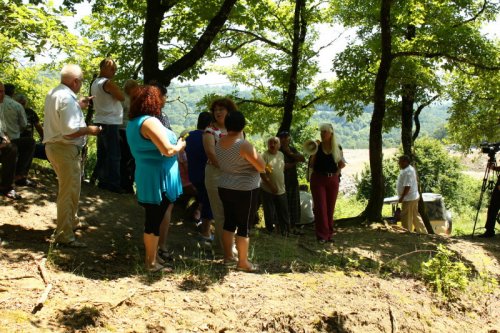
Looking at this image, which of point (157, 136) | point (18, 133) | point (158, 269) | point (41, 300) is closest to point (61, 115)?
point (157, 136)

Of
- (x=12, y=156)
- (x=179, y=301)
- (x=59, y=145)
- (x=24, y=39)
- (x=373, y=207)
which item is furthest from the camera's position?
(x=373, y=207)

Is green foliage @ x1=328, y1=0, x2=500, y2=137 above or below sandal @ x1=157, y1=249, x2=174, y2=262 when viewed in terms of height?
above

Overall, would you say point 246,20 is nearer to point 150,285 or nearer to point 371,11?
point 371,11

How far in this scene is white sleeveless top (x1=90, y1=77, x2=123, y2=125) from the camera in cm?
718

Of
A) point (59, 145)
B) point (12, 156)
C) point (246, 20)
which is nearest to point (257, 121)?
point (246, 20)

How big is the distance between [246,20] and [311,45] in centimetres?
836

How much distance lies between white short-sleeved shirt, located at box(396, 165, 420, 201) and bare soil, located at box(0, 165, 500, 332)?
12.9ft

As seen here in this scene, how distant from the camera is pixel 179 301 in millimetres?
4328

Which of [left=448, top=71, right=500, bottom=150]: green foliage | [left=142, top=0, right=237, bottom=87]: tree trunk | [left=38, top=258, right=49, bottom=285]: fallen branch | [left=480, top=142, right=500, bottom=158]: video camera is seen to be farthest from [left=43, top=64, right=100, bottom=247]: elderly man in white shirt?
[left=448, top=71, right=500, bottom=150]: green foliage

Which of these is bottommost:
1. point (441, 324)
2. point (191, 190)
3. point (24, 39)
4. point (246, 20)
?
point (441, 324)

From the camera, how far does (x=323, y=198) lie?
7.89 meters

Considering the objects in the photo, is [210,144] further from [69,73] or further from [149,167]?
[69,73]

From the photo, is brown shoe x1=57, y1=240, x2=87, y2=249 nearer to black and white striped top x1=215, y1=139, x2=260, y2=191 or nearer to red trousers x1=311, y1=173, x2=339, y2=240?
black and white striped top x1=215, y1=139, x2=260, y2=191

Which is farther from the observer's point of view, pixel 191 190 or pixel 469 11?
pixel 469 11
